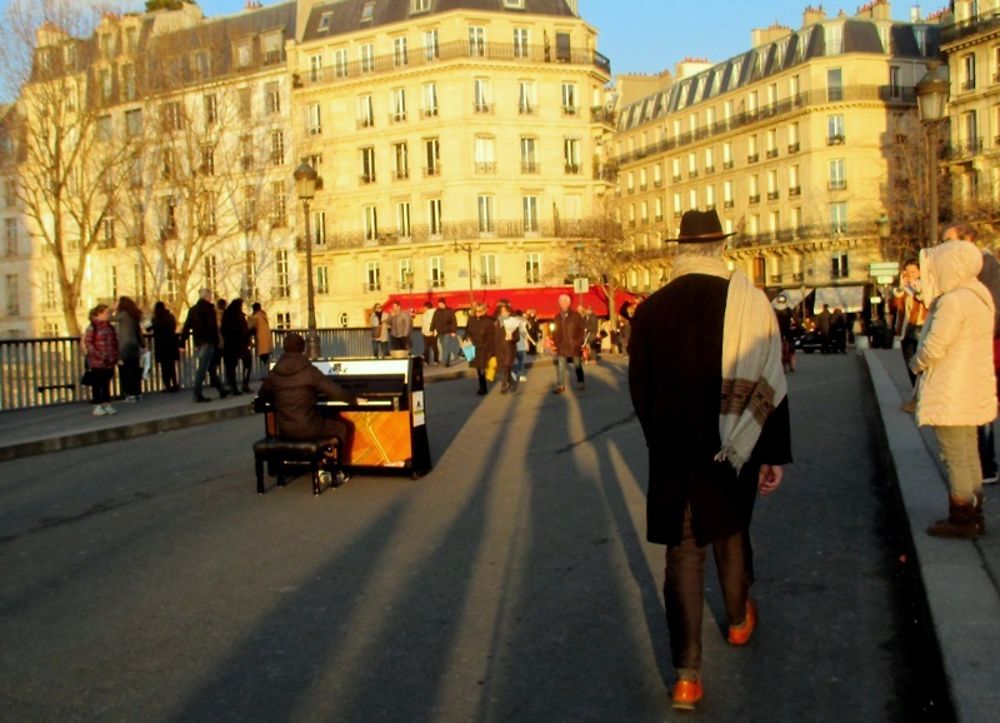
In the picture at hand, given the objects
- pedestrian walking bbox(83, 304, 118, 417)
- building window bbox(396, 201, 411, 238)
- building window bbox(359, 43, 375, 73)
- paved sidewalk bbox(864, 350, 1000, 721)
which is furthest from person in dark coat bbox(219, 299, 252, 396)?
building window bbox(359, 43, 375, 73)

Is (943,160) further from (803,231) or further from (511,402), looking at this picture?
(511,402)

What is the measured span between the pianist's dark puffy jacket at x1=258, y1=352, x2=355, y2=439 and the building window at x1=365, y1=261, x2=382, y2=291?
5235 centimetres

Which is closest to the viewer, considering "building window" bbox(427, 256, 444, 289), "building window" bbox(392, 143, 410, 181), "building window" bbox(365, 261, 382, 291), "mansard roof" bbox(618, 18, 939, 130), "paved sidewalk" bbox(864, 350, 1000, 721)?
"paved sidewalk" bbox(864, 350, 1000, 721)

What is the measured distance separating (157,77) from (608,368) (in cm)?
2083

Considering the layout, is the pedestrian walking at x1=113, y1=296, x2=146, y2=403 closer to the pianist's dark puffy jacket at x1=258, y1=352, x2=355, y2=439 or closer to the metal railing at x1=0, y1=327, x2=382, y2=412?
the metal railing at x1=0, y1=327, x2=382, y2=412

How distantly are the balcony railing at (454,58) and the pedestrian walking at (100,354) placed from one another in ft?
147

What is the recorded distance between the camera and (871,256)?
221 ft

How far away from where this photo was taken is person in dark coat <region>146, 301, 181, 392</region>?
68.0 ft

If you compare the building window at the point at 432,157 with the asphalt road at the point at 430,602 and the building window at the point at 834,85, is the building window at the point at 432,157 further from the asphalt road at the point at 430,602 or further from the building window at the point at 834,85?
the asphalt road at the point at 430,602

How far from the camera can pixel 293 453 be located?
9.30 m

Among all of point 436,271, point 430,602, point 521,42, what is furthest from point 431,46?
point 430,602

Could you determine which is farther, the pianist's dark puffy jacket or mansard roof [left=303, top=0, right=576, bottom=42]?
mansard roof [left=303, top=0, right=576, bottom=42]

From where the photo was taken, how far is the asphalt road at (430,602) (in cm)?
441

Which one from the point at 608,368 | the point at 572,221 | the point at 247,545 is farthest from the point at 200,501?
the point at 572,221
